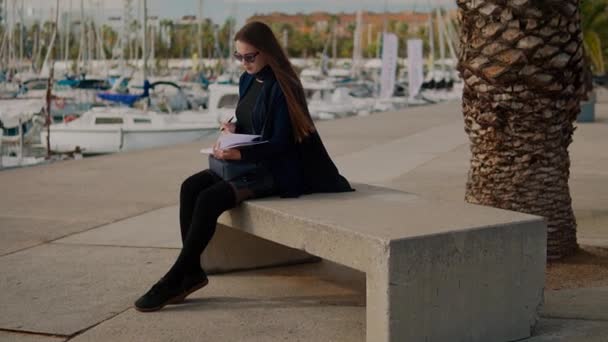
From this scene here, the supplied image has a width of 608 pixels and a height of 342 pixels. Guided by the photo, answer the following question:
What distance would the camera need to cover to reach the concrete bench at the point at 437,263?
15.2 feet

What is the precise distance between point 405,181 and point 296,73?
607 centimetres

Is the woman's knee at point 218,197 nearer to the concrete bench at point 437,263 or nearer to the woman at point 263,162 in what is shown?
the woman at point 263,162

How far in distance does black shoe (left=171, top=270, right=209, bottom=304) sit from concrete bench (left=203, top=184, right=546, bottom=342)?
645mm

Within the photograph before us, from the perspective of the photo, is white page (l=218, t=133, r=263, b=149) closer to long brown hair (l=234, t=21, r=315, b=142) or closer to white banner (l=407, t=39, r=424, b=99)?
long brown hair (l=234, t=21, r=315, b=142)

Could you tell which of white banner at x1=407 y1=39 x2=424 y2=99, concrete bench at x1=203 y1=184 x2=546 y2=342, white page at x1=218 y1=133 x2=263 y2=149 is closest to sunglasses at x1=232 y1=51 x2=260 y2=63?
white page at x1=218 y1=133 x2=263 y2=149

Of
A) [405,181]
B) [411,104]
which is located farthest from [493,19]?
[411,104]

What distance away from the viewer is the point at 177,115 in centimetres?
3050

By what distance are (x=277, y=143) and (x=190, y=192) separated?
2.04 feet

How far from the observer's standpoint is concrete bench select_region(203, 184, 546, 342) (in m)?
4.63

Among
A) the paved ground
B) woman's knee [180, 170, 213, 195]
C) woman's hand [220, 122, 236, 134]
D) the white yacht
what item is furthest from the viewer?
the white yacht

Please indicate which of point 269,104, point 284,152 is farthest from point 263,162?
point 269,104

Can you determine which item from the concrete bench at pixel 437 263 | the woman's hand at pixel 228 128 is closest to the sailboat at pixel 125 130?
the woman's hand at pixel 228 128

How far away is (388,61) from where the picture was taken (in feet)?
123

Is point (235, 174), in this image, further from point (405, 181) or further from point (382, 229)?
point (405, 181)
